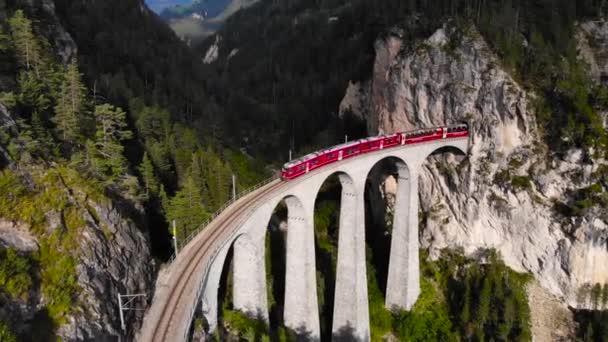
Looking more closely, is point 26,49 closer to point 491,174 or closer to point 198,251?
point 198,251

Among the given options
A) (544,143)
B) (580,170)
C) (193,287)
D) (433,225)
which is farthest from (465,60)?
(193,287)

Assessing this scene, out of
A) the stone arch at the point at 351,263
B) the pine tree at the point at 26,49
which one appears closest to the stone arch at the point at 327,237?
the stone arch at the point at 351,263

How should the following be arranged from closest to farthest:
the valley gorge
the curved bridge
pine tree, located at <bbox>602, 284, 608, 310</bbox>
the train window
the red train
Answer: the valley gorge < the curved bridge < the red train < the train window < pine tree, located at <bbox>602, 284, 608, 310</bbox>

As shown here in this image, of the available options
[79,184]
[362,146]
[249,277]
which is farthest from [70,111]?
[362,146]

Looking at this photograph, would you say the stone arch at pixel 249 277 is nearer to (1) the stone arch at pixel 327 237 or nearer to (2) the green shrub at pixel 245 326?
(2) the green shrub at pixel 245 326

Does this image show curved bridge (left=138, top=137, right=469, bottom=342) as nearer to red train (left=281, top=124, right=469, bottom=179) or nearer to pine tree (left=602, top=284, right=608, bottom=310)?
red train (left=281, top=124, right=469, bottom=179)

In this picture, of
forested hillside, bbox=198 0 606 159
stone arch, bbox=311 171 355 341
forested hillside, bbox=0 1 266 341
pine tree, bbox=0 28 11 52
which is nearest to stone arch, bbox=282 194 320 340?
stone arch, bbox=311 171 355 341
